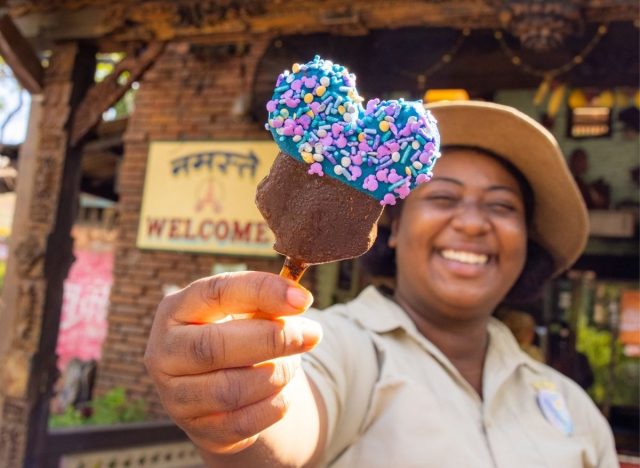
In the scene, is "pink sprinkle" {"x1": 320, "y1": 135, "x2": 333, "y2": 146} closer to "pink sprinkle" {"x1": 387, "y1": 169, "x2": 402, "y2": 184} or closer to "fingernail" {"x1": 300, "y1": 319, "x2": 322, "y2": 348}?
"pink sprinkle" {"x1": 387, "y1": 169, "x2": 402, "y2": 184}

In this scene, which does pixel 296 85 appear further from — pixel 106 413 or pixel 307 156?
pixel 106 413

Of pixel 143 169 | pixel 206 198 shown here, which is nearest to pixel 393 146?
pixel 206 198

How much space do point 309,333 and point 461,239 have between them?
2.83 feet

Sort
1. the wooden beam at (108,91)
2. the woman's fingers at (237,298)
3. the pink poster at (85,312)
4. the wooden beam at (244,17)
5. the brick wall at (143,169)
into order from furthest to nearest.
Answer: the pink poster at (85,312) → the brick wall at (143,169) → the wooden beam at (108,91) → the wooden beam at (244,17) → the woman's fingers at (237,298)

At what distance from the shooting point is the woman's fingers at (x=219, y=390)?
0.95m

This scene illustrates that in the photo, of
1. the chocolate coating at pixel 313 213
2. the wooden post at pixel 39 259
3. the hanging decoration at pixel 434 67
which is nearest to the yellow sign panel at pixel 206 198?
the wooden post at pixel 39 259

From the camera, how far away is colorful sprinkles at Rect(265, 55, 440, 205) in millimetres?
1010

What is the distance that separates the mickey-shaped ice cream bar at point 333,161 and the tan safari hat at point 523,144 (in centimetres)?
85

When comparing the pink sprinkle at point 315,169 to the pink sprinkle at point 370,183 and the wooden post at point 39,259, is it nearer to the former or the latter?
the pink sprinkle at point 370,183

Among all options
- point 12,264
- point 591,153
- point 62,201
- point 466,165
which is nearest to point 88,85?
point 62,201

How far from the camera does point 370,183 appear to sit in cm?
101

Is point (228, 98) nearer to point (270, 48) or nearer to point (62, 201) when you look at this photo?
point (270, 48)

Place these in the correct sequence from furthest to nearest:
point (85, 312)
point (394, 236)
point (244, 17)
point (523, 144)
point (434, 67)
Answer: point (85, 312)
point (434, 67)
point (244, 17)
point (394, 236)
point (523, 144)

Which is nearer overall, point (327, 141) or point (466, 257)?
point (327, 141)
